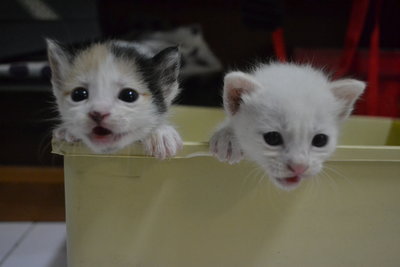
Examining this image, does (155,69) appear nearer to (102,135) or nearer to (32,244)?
(102,135)

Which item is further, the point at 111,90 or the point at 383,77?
the point at 383,77

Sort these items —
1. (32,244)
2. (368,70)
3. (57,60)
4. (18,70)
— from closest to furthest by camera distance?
1. (57,60)
2. (32,244)
3. (18,70)
4. (368,70)

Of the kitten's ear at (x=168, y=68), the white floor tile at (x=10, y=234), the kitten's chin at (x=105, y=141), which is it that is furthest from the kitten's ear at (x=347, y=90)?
the white floor tile at (x=10, y=234)

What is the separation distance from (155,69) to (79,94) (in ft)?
0.54

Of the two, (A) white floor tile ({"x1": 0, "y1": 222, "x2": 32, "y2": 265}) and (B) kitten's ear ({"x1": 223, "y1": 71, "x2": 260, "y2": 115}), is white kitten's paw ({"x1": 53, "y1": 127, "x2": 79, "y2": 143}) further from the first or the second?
(A) white floor tile ({"x1": 0, "y1": 222, "x2": 32, "y2": 265})

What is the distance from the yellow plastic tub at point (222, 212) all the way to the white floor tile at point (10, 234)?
0.35 meters

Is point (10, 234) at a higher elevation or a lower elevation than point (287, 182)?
lower

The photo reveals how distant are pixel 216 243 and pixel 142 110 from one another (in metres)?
0.30

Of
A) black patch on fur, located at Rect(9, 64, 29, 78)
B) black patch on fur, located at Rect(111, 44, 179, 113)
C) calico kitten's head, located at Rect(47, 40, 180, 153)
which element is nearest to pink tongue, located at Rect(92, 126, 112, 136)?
calico kitten's head, located at Rect(47, 40, 180, 153)

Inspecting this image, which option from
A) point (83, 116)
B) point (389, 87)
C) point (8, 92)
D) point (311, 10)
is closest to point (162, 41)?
point (8, 92)

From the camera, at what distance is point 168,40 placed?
1790 millimetres

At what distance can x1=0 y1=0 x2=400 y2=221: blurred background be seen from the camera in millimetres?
1343

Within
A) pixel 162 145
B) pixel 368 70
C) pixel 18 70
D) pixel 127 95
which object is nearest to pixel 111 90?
pixel 127 95

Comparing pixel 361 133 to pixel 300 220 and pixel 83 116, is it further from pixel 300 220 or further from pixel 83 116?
pixel 83 116
